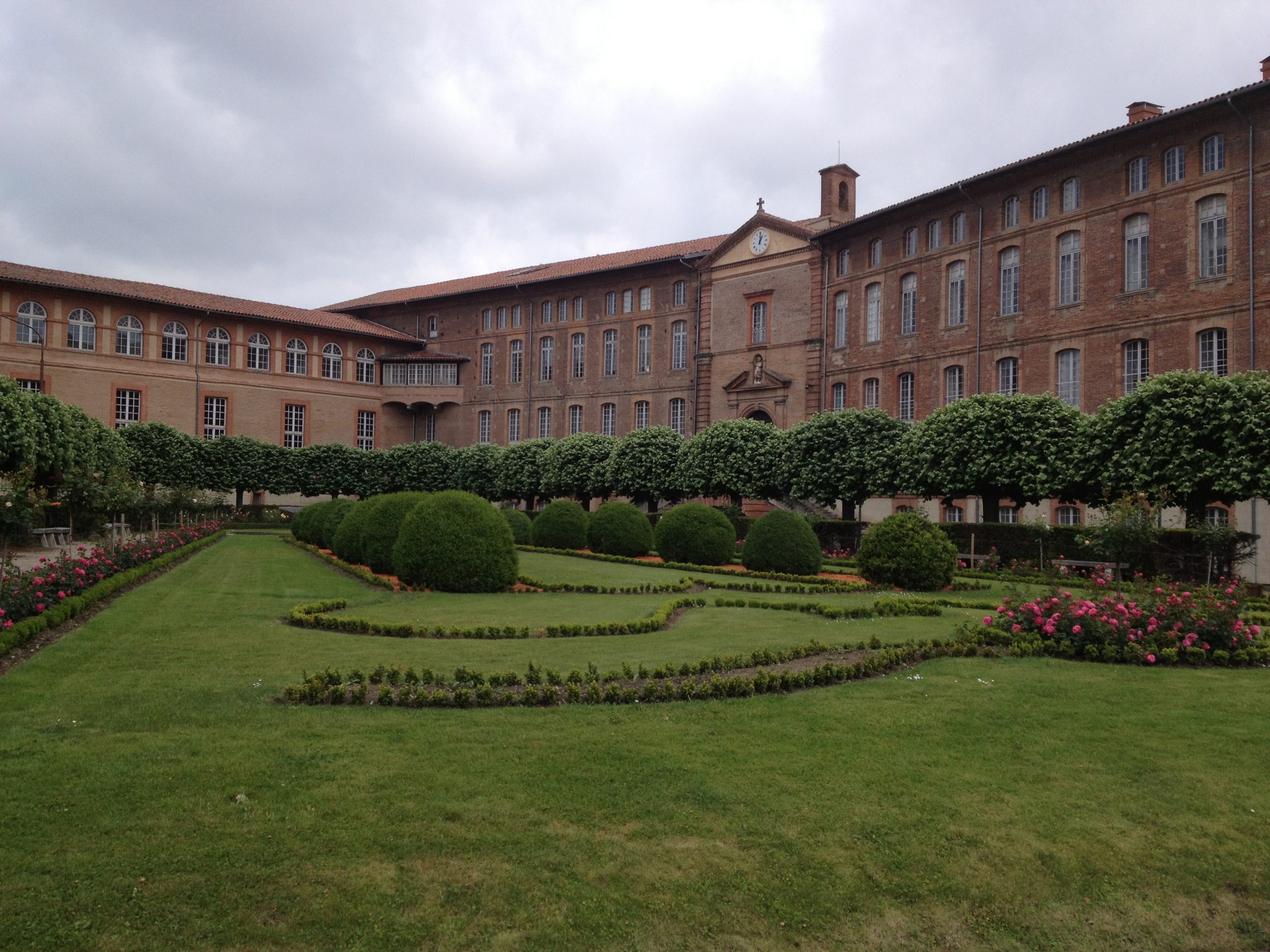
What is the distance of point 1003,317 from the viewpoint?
103 ft

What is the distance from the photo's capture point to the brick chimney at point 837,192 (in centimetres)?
4028

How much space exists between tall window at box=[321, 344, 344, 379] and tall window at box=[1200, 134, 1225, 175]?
133 ft

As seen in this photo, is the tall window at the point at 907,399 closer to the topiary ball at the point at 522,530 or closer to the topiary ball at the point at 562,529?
the topiary ball at the point at 562,529

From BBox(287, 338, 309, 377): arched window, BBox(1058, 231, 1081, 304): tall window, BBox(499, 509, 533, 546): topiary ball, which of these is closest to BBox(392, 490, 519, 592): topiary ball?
BBox(499, 509, 533, 546): topiary ball

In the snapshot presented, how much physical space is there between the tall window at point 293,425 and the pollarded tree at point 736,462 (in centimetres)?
2426

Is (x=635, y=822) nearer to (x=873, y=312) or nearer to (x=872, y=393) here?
(x=872, y=393)

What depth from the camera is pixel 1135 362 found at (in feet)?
91.4

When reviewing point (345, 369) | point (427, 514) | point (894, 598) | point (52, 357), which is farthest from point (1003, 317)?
point (52, 357)

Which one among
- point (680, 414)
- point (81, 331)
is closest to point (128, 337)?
point (81, 331)

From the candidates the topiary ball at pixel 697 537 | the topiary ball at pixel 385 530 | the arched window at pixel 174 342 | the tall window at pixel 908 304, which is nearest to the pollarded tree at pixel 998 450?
the topiary ball at pixel 697 537

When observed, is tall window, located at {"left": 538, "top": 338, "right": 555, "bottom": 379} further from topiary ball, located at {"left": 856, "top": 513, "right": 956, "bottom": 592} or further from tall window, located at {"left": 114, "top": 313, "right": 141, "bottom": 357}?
topiary ball, located at {"left": 856, "top": 513, "right": 956, "bottom": 592}

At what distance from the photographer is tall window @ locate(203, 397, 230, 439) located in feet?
149

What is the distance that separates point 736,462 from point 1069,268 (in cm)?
1269

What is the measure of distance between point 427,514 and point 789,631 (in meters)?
7.06
